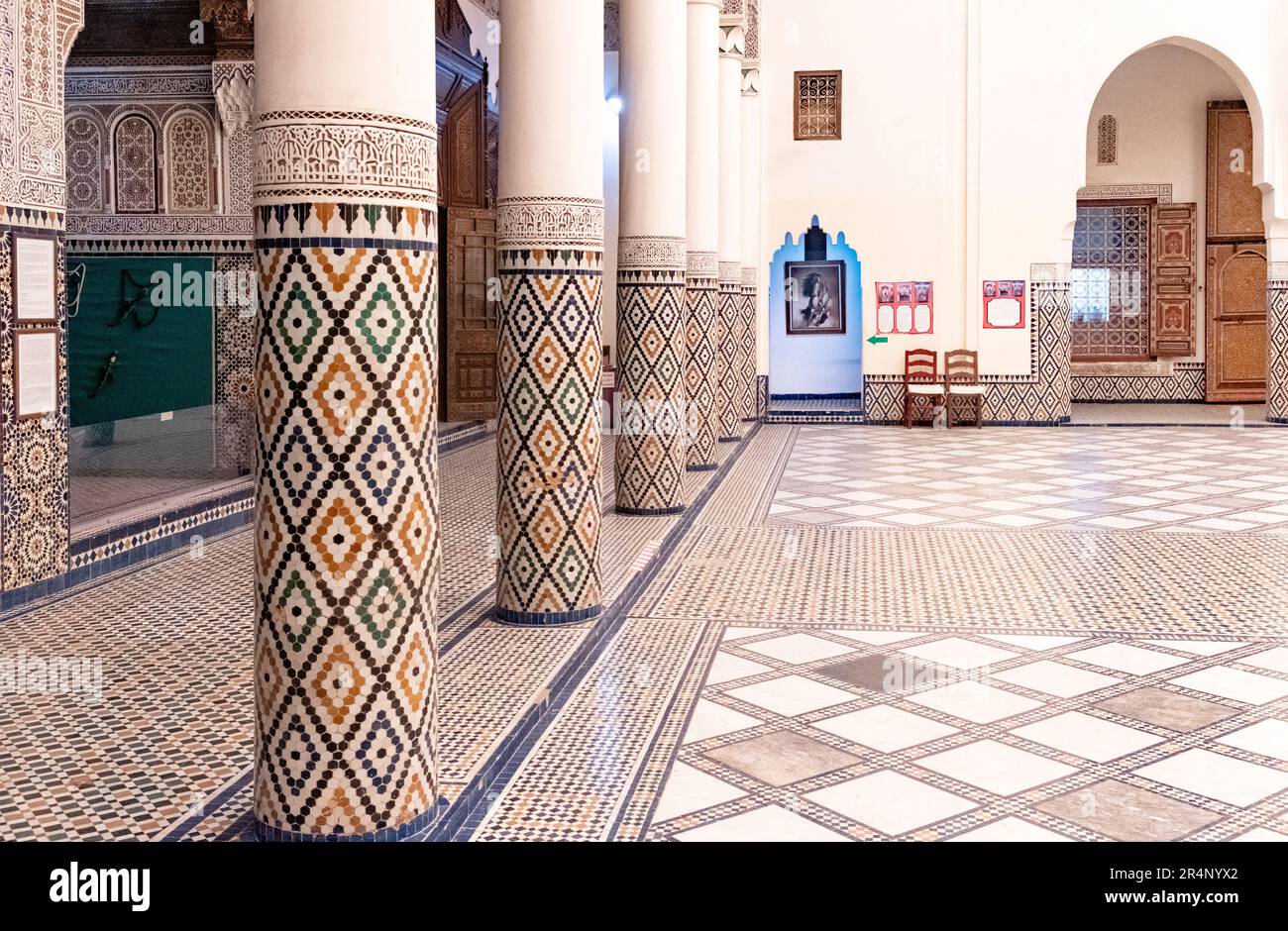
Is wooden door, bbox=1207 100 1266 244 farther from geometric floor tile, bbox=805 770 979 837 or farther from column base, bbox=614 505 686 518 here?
geometric floor tile, bbox=805 770 979 837

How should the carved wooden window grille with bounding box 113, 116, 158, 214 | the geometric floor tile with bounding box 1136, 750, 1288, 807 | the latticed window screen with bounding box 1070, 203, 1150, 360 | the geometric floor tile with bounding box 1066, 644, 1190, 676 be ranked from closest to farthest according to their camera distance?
the geometric floor tile with bounding box 1136, 750, 1288, 807
the geometric floor tile with bounding box 1066, 644, 1190, 676
the carved wooden window grille with bounding box 113, 116, 158, 214
the latticed window screen with bounding box 1070, 203, 1150, 360

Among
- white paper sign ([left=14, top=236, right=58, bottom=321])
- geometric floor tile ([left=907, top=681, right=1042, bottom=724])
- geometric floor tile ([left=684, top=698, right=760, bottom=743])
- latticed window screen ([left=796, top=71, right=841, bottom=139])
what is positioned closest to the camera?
geometric floor tile ([left=684, top=698, right=760, bottom=743])

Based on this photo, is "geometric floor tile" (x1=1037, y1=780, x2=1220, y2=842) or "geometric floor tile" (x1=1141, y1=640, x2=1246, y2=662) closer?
"geometric floor tile" (x1=1037, y1=780, x2=1220, y2=842)

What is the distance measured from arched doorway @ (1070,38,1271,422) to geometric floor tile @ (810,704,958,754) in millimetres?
8881

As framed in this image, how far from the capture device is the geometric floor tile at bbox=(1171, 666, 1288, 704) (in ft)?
10.3

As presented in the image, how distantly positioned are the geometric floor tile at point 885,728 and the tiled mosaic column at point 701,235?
406 cm

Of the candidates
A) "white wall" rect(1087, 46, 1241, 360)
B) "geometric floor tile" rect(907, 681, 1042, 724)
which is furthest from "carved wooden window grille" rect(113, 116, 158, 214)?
"white wall" rect(1087, 46, 1241, 360)

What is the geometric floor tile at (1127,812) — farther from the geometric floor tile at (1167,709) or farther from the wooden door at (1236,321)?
the wooden door at (1236,321)

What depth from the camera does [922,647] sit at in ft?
11.8

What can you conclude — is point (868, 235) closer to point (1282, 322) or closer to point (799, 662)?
point (1282, 322)

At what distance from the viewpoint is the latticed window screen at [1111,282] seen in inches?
451

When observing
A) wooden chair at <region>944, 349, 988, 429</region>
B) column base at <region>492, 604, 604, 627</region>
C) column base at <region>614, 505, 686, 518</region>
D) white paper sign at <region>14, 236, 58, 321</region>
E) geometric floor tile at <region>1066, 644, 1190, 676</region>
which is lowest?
geometric floor tile at <region>1066, 644, 1190, 676</region>

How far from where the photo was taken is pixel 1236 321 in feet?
36.9

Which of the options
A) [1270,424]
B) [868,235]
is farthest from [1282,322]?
[868,235]
